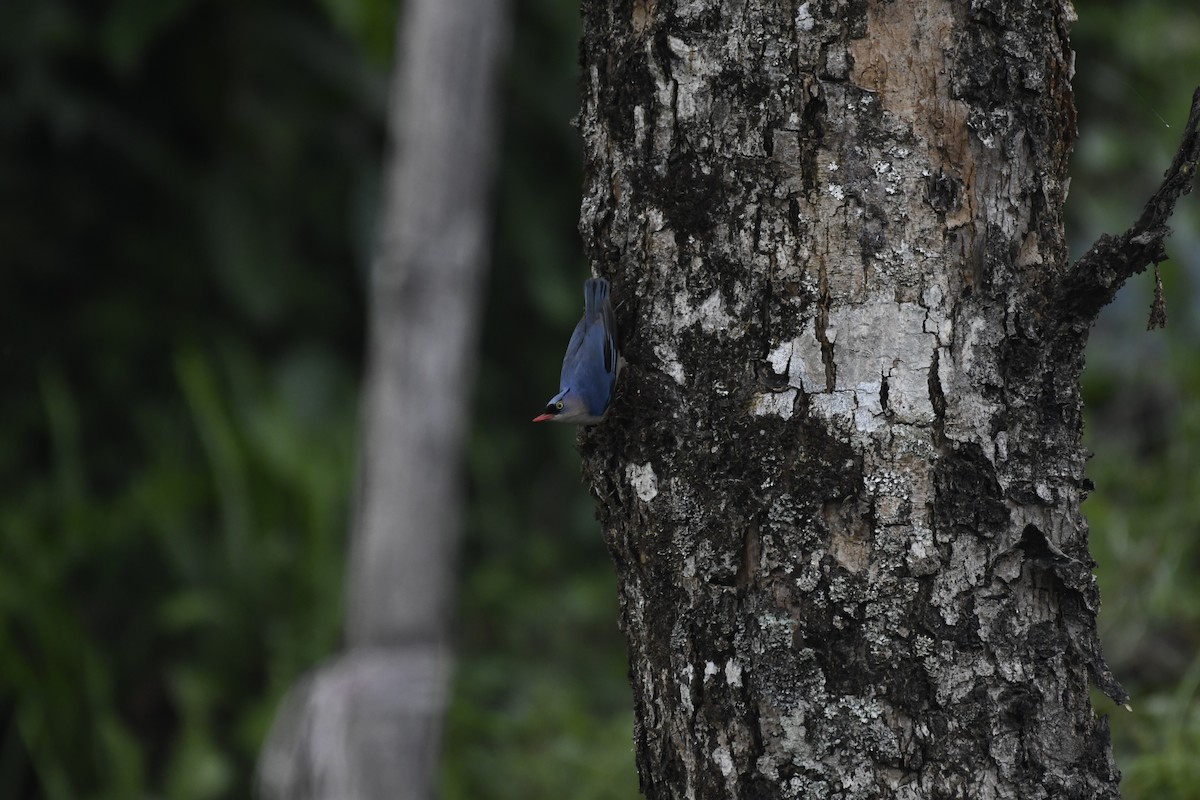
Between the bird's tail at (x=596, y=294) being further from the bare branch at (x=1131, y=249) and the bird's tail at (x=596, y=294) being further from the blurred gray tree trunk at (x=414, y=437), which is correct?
the blurred gray tree trunk at (x=414, y=437)

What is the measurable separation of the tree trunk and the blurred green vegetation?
204cm

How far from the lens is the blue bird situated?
4.51ft

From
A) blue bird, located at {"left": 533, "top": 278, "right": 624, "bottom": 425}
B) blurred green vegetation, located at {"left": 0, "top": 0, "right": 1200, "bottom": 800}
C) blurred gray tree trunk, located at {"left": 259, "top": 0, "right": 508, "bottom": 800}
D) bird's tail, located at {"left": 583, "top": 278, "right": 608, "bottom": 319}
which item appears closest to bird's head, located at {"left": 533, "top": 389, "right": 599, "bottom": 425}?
blue bird, located at {"left": 533, "top": 278, "right": 624, "bottom": 425}

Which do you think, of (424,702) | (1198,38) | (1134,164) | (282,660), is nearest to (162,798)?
(282,660)

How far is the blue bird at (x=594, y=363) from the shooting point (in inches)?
54.2

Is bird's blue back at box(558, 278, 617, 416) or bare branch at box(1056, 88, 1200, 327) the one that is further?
bird's blue back at box(558, 278, 617, 416)

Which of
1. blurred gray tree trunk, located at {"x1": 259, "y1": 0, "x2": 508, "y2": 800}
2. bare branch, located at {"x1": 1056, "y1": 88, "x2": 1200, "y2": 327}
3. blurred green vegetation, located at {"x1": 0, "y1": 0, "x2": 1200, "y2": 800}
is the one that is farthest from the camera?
blurred green vegetation, located at {"x1": 0, "y1": 0, "x2": 1200, "y2": 800}

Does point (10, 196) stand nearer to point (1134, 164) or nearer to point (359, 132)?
point (359, 132)

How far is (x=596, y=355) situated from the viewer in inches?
54.5

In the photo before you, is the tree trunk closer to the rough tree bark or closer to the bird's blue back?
the rough tree bark

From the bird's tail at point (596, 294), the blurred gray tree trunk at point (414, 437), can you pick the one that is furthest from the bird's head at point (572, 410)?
the blurred gray tree trunk at point (414, 437)

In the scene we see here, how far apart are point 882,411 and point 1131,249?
1.06ft

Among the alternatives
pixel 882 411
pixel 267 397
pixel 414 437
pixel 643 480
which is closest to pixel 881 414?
pixel 882 411

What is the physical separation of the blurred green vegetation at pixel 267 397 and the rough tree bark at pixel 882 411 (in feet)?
6.69
